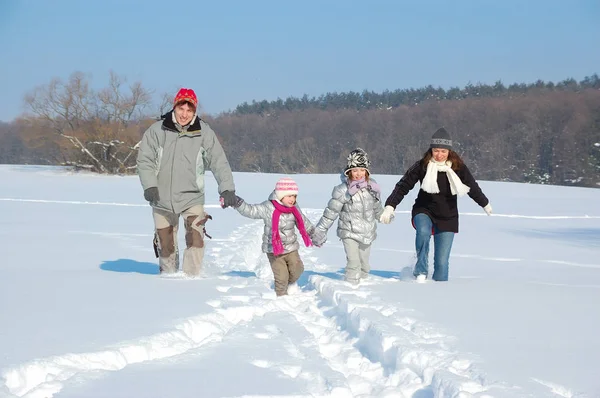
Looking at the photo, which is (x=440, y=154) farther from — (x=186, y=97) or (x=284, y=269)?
(x=186, y=97)

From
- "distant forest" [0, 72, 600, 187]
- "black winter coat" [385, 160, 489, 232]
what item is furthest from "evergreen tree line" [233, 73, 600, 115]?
"black winter coat" [385, 160, 489, 232]

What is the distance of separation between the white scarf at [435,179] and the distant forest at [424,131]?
59.9 meters

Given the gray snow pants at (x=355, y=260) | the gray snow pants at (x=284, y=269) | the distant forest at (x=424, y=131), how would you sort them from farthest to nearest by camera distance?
the distant forest at (x=424, y=131) → the gray snow pants at (x=355, y=260) → the gray snow pants at (x=284, y=269)

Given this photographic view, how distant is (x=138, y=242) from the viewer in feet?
36.4

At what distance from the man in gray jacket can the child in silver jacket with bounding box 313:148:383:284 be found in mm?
1110

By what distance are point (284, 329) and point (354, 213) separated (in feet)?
7.69

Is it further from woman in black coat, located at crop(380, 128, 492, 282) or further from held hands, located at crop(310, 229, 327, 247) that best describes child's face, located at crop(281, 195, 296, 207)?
woman in black coat, located at crop(380, 128, 492, 282)

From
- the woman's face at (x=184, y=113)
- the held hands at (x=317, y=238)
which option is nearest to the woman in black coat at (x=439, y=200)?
the held hands at (x=317, y=238)

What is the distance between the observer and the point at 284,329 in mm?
5023

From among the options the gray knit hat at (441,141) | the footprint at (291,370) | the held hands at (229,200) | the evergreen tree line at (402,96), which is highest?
the evergreen tree line at (402,96)

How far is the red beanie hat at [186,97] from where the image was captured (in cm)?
662

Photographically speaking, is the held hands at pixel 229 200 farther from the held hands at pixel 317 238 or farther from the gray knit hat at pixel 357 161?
the gray knit hat at pixel 357 161

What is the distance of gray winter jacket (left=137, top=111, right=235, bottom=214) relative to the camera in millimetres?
6738

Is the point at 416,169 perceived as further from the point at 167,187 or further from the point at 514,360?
the point at 514,360
